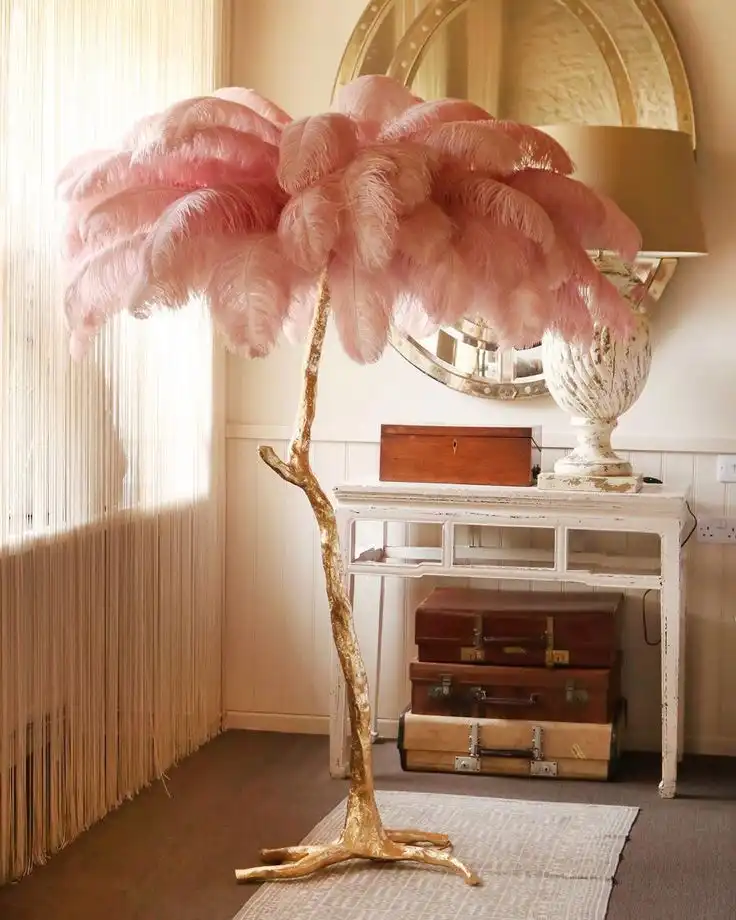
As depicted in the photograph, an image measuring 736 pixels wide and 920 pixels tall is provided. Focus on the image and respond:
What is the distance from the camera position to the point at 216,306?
2402 mm

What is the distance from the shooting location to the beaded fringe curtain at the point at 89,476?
8.87 feet

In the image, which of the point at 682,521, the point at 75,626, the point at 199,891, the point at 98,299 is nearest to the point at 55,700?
the point at 75,626

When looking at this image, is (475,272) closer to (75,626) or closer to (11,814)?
(75,626)

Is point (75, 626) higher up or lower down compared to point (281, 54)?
lower down

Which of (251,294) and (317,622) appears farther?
(317,622)

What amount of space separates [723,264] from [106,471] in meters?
1.70

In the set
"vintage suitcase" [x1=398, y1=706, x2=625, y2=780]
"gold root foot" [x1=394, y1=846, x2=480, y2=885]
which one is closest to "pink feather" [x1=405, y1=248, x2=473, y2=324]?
"gold root foot" [x1=394, y1=846, x2=480, y2=885]

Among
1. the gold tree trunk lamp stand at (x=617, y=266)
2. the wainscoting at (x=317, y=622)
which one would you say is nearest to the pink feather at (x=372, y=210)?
the gold tree trunk lamp stand at (x=617, y=266)

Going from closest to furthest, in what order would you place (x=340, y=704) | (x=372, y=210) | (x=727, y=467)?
(x=372, y=210) → (x=340, y=704) → (x=727, y=467)

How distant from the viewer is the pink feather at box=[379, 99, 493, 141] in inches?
98.5

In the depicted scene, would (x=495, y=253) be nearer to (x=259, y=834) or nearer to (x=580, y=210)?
(x=580, y=210)

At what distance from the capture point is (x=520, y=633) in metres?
3.45

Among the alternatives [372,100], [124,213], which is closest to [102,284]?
[124,213]

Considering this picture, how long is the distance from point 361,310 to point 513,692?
1362 mm
